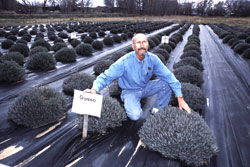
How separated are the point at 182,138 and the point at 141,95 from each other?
1275 mm

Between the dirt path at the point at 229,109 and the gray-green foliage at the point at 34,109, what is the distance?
238cm

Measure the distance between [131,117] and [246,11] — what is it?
63622 millimetres

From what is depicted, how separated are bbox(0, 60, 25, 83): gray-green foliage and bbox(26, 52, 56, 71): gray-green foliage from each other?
0.91 m

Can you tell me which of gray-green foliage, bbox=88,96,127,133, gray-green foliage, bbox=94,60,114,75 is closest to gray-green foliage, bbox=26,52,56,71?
gray-green foliage, bbox=94,60,114,75

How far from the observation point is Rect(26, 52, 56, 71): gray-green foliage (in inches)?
212

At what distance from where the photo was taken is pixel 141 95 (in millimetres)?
3174

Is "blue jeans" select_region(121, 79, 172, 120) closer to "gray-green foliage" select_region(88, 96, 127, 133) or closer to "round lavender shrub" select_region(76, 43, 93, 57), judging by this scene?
"gray-green foliage" select_region(88, 96, 127, 133)

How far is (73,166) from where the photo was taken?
6.88 ft

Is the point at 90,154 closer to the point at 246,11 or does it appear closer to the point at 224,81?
the point at 224,81

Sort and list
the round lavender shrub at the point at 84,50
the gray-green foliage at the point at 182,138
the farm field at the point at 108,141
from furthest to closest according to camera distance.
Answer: the round lavender shrub at the point at 84,50
the farm field at the point at 108,141
the gray-green foliage at the point at 182,138

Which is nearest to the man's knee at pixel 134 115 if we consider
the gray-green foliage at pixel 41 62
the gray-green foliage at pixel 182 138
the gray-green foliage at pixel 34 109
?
the gray-green foliage at pixel 182 138

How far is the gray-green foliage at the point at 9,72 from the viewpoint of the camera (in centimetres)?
429

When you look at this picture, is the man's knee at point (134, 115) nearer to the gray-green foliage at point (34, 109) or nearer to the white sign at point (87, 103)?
the white sign at point (87, 103)

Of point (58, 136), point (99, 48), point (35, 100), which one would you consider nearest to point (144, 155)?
point (58, 136)
